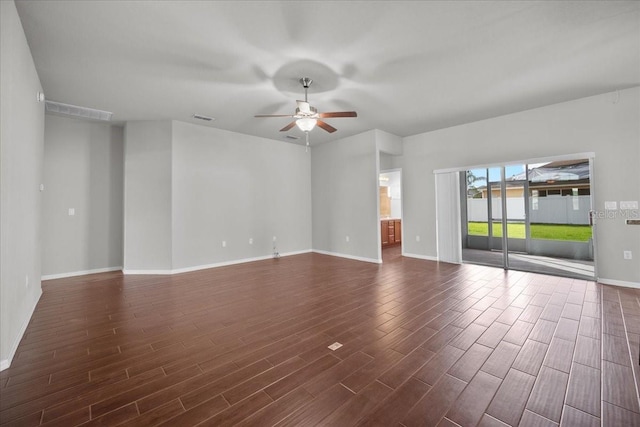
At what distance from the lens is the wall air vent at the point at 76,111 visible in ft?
14.2

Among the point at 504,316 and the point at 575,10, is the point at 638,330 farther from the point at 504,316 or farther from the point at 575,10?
the point at 575,10

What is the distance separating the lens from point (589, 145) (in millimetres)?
4301

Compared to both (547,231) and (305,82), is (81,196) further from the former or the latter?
(547,231)

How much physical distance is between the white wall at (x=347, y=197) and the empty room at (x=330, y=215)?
0.08 metres

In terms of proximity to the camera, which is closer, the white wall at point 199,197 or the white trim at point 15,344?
the white trim at point 15,344

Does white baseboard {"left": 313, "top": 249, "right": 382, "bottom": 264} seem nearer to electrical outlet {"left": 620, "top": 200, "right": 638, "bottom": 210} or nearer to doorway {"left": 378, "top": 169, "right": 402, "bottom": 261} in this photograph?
doorway {"left": 378, "top": 169, "right": 402, "bottom": 261}

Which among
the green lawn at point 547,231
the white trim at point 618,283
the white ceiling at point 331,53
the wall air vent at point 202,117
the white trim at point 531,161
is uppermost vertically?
the wall air vent at point 202,117

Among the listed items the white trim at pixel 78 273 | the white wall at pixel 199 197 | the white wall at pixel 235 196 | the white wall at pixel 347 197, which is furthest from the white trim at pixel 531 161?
the white trim at pixel 78 273

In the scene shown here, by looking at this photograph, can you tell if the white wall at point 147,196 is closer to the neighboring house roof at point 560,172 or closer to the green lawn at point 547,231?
the green lawn at point 547,231

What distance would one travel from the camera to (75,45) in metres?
2.81

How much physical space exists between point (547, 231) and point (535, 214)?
1.30ft

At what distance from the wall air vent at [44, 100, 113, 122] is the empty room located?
0.11 ft

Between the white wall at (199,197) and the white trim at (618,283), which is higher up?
the white wall at (199,197)

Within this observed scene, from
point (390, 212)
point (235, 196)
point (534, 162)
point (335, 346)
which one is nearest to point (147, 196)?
point (235, 196)
